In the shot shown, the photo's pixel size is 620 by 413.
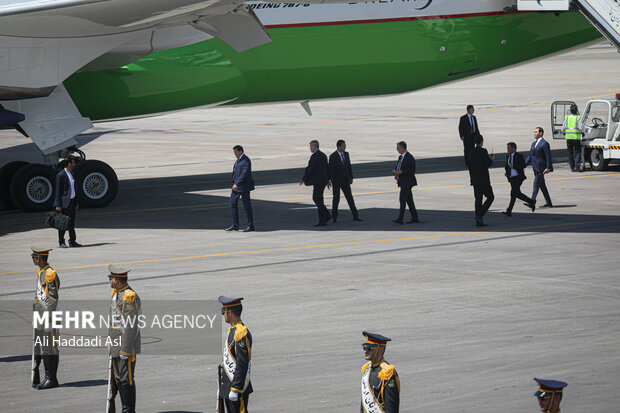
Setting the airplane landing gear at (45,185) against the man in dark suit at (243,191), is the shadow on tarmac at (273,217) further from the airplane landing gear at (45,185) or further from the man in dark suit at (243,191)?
the man in dark suit at (243,191)

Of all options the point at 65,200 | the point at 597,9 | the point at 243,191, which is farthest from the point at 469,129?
the point at 65,200

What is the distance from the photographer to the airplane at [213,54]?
21922 millimetres

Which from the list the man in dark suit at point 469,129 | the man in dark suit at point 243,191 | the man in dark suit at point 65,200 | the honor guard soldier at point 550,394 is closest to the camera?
the honor guard soldier at point 550,394

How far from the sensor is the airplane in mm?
21922

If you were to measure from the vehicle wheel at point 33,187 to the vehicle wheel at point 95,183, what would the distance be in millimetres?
712

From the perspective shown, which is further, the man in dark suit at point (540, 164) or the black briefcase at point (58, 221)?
the man in dark suit at point (540, 164)

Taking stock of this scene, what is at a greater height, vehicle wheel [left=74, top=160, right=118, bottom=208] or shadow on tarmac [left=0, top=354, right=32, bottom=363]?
vehicle wheel [left=74, top=160, right=118, bottom=208]

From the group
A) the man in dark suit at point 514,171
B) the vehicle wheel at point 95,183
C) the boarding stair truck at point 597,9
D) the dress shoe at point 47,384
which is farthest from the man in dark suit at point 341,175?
the dress shoe at point 47,384

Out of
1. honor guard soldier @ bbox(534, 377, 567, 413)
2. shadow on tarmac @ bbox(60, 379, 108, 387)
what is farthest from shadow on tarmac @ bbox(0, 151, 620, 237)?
honor guard soldier @ bbox(534, 377, 567, 413)

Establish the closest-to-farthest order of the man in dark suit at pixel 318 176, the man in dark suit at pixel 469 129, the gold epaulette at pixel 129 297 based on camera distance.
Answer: the gold epaulette at pixel 129 297 < the man in dark suit at pixel 318 176 < the man in dark suit at pixel 469 129

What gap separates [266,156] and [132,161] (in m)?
4.94

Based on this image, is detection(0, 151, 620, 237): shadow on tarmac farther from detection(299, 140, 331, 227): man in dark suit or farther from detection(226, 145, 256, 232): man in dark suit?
detection(226, 145, 256, 232): man in dark suit

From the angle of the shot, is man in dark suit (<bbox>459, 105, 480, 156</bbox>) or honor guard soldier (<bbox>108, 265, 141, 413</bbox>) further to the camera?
man in dark suit (<bbox>459, 105, 480, 156</bbox>)

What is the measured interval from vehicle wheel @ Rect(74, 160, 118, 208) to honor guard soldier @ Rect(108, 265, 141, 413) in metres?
15.2
